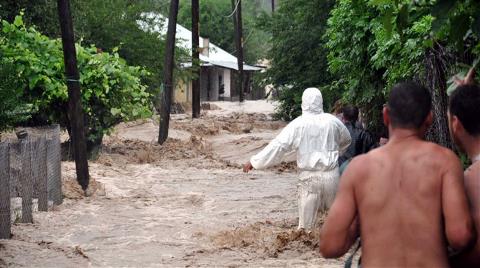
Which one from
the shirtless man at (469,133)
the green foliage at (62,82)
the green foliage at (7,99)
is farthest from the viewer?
the green foliage at (62,82)

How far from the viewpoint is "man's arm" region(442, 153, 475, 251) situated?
4.05 meters

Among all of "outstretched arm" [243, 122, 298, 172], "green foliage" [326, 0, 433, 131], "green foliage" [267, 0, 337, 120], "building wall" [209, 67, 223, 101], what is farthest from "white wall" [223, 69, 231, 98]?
"outstretched arm" [243, 122, 298, 172]

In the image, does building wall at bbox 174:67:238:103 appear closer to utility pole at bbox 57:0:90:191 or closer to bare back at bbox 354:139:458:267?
utility pole at bbox 57:0:90:191

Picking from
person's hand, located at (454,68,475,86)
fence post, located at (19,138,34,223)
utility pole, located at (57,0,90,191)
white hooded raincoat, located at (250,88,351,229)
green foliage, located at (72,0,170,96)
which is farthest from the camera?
green foliage, located at (72,0,170,96)

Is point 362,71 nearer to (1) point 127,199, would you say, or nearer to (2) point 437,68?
(2) point 437,68

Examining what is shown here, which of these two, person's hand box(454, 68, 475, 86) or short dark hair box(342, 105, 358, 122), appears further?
short dark hair box(342, 105, 358, 122)

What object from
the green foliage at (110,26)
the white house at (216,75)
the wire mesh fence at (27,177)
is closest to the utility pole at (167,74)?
the green foliage at (110,26)

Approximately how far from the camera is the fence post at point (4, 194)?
10422 mm

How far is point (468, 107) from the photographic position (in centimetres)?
Answer: 429

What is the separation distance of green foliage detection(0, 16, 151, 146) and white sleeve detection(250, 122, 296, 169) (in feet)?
22.3

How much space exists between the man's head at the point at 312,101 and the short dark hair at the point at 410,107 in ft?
19.8

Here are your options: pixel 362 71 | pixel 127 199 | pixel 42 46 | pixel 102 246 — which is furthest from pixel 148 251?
pixel 42 46

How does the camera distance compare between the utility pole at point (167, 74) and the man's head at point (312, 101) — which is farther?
→ the utility pole at point (167, 74)

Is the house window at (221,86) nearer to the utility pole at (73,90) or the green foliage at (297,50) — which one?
the green foliage at (297,50)
